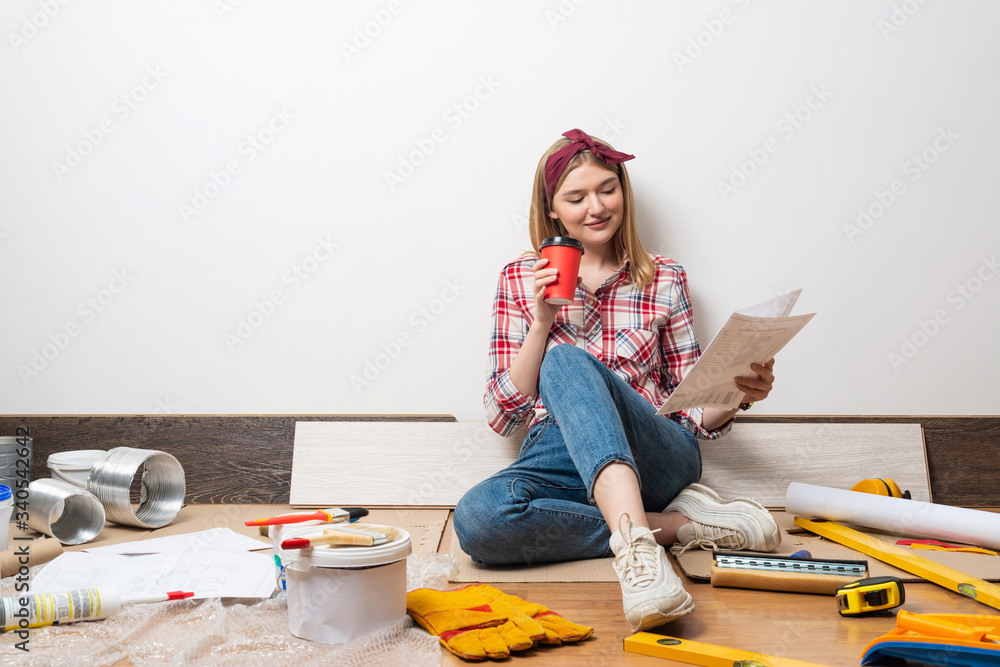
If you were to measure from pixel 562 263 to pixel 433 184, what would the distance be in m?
0.82

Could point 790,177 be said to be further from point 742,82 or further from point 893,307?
point 893,307

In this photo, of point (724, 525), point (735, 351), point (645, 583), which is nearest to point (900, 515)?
point (724, 525)

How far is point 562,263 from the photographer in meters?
1.34

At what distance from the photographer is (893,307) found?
2010mm

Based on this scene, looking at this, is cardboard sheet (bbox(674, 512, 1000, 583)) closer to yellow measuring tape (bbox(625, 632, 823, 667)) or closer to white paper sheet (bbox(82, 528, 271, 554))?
yellow measuring tape (bbox(625, 632, 823, 667))

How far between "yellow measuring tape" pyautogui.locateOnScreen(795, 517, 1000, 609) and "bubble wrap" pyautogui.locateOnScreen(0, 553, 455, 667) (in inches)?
36.0

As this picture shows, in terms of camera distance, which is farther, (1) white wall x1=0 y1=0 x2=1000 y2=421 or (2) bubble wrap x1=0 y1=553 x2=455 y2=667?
(1) white wall x1=0 y1=0 x2=1000 y2=421

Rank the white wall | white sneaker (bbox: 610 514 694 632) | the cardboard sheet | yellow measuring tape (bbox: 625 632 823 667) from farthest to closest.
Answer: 1. the white wall
2. the cardboard sheet
3. white sneaker (bbox: 610 514 694 632)
4. yellow measuring tape (bbox: 625 632 823 667)

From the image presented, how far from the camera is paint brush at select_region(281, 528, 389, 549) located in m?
0.94

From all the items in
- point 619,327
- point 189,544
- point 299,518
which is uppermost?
point 619,327

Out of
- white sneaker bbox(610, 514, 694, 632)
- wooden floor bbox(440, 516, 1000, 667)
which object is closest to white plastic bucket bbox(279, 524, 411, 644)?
wooden floor bbox(440, 516, 1000, 667)

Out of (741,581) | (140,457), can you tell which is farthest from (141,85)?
(741,581)

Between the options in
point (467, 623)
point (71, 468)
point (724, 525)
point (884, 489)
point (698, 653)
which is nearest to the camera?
point (698, 653)

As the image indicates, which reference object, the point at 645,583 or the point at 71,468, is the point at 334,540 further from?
the point at 71,468
